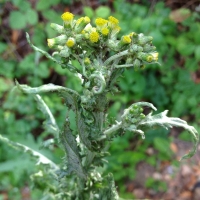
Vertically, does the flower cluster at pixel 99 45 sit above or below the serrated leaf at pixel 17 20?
above

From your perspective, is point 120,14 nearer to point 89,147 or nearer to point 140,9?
point 140,9

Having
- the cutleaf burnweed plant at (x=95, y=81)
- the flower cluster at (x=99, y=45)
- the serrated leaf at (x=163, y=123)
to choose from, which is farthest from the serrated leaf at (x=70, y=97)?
the serrated leaf at (x=163, y=123)

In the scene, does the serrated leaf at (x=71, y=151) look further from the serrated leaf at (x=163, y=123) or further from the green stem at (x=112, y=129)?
the serrated leaf at (x=163, y=123)

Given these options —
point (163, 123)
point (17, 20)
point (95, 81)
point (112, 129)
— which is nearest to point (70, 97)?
point (95, 81)

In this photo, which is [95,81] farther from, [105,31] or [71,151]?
[71,151]

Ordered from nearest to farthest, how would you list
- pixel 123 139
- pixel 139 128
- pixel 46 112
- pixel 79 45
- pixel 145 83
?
pixel 79 45 → pixel 139 128 → pixel 46 112 → pixel 123 139 → pixel 145 83

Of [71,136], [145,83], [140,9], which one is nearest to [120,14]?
[140,9]

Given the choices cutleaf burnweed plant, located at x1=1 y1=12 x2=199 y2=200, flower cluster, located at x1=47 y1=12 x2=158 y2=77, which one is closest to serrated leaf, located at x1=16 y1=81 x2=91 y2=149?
cutleaf burnweed plant, located at x1=1 y1=12 x2=199 y2=200
